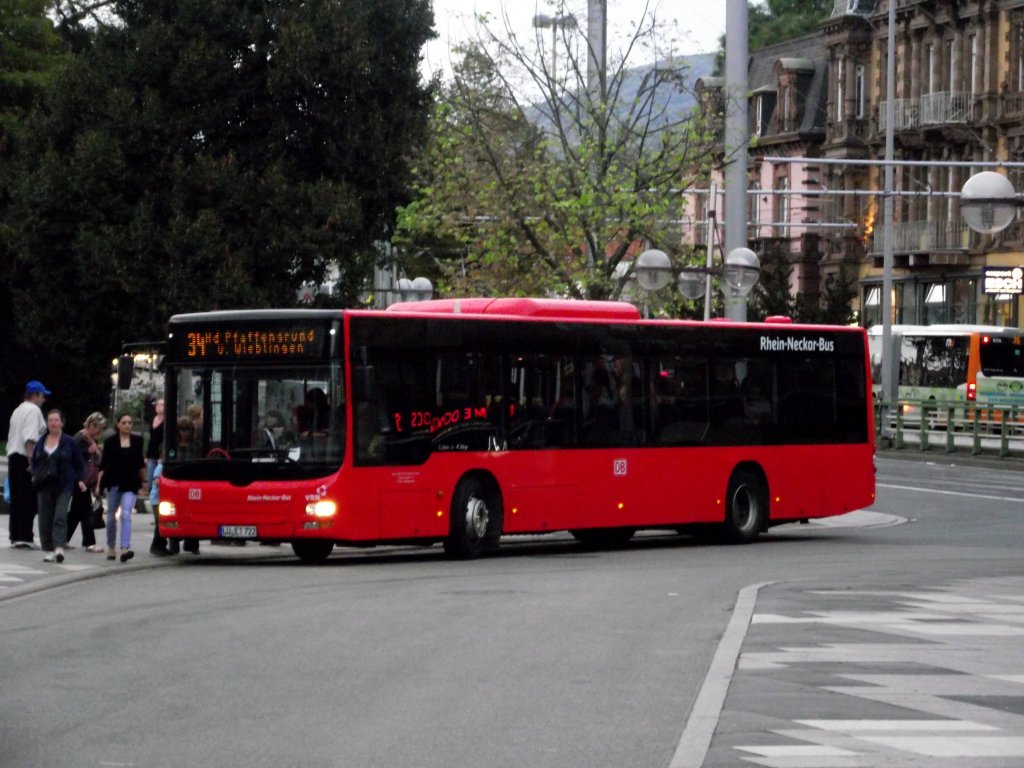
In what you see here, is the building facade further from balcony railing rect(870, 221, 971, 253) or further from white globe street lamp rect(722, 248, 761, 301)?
white globe street lamp rect(722, 248, 761, 301)

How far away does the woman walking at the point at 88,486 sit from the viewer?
23844 millimetres

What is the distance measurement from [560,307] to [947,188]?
52.4 m

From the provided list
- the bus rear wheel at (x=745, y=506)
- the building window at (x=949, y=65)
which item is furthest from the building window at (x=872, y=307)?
the bus rear wheel at (x=745, y=506)

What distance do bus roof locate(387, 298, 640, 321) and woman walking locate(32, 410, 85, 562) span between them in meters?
3.93

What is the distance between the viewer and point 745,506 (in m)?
27.8

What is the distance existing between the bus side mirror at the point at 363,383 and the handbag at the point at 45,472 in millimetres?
3094

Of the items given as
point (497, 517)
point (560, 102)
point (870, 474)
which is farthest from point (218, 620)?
point (560, 102)

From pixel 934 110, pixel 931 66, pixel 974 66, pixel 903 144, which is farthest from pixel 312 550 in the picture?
pixel 903 144

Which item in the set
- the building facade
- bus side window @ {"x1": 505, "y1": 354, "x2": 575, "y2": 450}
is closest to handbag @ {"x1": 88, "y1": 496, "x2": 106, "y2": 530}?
bus side window @ {"x1": 505, "y1": 354, "x2": 575, "y2": 450}

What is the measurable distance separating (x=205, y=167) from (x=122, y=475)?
21.6 metres

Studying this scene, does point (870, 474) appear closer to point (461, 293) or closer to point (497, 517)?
point (497, 517)

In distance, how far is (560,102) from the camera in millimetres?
35250

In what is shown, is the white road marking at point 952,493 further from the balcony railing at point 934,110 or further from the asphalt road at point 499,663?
the balcony railing at point 934,110

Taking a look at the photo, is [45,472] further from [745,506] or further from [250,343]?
[745,506]
